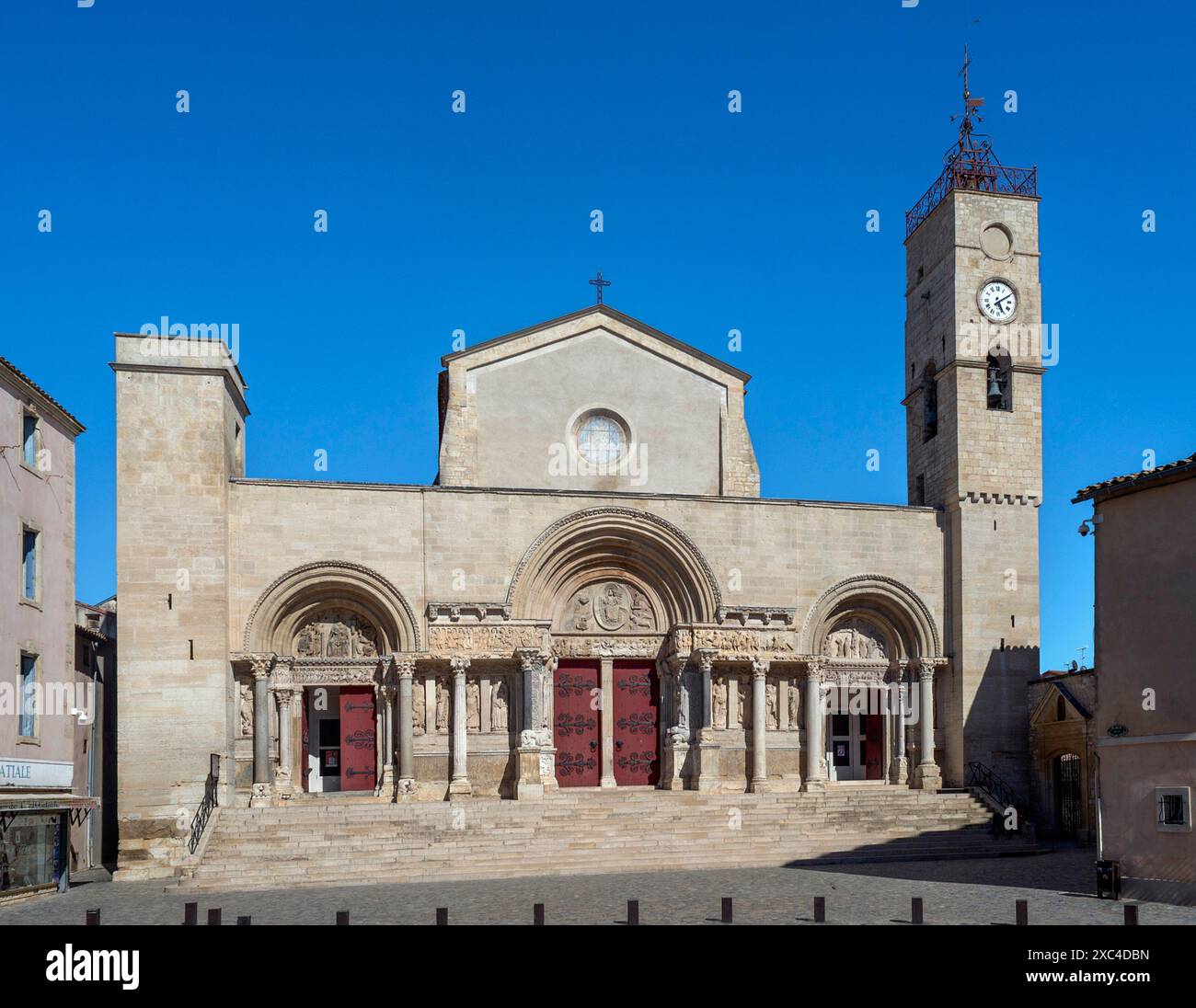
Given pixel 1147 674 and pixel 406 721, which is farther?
pixel 406 721

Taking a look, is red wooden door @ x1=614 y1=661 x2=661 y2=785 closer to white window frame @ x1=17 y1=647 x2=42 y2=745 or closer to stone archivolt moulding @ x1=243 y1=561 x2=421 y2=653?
stone archivolt moulding @ x1=243 y1=561 x2=421 y2=653

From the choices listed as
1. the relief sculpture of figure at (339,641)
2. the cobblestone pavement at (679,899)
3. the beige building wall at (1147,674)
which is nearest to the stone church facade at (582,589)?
the relief sculpture of figure at (339,641)

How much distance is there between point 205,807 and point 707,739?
10480 mm

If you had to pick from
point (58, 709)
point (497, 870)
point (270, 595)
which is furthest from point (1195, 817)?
point (58, 709)

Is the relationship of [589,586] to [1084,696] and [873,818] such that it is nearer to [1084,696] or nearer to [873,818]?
[873,818]

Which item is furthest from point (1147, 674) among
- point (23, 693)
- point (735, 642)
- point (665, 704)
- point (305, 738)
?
point (23, 693)

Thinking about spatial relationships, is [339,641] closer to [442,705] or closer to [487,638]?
[442,705]

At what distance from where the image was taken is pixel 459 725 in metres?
27.4

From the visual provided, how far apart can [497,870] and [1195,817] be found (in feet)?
38.2

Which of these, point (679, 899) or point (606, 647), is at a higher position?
point (606, 647)

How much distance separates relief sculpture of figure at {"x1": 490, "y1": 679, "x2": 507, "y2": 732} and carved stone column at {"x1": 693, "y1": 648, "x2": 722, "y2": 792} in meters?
4.25

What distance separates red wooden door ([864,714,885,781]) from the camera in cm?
3056

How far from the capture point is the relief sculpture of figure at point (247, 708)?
26906mm

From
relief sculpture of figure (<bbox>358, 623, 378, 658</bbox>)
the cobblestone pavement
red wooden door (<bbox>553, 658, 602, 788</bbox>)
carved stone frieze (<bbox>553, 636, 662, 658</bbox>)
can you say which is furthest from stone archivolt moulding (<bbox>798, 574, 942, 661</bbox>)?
relief sculpture of figure (<bbox>358, 623, 378, 658</bbox>)
